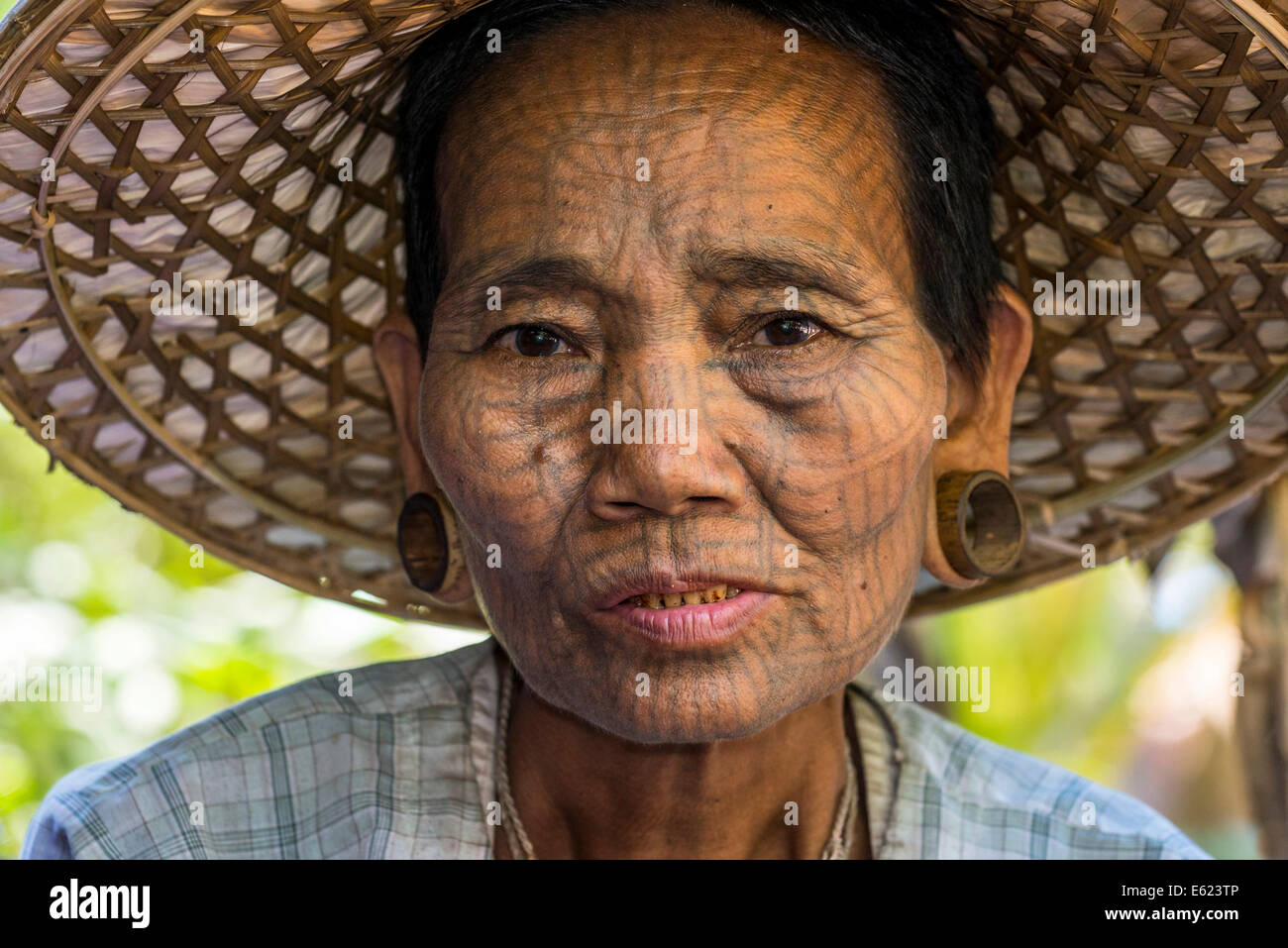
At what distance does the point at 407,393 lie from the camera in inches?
79.6

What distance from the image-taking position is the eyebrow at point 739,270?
1596 millimetres

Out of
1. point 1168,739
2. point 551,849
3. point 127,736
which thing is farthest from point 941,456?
point 1168,739

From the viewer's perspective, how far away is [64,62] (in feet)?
5.02

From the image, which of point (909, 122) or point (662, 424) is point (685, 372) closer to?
point (662, 424)

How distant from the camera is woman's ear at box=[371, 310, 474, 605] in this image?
1.95m

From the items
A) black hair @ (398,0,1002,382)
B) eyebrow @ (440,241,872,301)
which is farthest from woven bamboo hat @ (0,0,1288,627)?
eyebrow @ (440,241,872,301)

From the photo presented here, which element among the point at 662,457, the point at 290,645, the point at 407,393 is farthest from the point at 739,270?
the point at 290,645

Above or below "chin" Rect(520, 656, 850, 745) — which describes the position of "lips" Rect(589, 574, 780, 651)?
above

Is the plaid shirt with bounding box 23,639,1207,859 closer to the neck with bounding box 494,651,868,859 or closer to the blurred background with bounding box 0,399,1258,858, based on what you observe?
the neck with bounding box 494,651,868,859

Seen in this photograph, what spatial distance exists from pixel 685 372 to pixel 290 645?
11.1 ft

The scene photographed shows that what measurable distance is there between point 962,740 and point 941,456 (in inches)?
24.6

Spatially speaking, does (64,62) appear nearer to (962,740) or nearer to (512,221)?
(512,221)

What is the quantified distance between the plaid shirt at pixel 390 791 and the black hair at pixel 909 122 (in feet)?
1.73

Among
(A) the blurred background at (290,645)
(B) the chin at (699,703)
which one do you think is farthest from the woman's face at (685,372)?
(A) the blurred background at (290,645)
